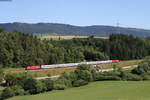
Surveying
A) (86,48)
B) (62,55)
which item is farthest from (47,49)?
(86,48)

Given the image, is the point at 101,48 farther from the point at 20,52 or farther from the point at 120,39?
the point at 20,52

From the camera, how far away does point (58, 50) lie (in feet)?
371

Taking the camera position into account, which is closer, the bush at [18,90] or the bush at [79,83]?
the bush at [18,90]

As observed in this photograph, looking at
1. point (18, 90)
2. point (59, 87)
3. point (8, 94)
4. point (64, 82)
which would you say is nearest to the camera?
point (8, 94)

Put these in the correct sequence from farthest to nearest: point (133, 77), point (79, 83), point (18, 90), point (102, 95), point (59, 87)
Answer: point (133, 77), point (79, 83), point (59, 87), point (18, 90), point (102, 95)

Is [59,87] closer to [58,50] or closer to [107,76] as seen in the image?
[107,76]

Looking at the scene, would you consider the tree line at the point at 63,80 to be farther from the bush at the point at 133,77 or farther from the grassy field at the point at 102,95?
the grassy field at the point at 102,95

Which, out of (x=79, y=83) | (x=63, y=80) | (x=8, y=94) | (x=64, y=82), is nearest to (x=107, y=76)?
(x=79, y=83)

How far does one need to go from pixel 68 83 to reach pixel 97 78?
10.5m

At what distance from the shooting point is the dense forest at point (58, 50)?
322 ft

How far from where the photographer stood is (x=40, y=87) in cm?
5525

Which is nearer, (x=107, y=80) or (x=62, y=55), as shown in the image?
(x=107, y=80)

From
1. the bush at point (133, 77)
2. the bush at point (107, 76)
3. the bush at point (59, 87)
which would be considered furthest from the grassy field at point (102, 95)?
the bush at point (133, 77)

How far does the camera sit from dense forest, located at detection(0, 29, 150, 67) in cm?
9825
